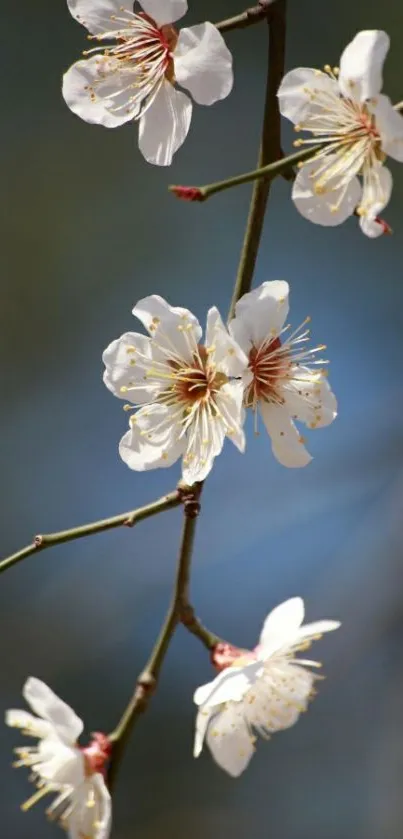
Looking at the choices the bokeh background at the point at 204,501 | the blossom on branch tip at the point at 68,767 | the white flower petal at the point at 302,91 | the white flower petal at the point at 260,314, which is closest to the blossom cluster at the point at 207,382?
the white flower petal at the point at 260,314

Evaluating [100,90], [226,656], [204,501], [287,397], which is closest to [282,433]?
[287,397]

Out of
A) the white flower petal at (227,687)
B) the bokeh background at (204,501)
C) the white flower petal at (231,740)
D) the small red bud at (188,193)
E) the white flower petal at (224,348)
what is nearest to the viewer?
the small red bud at (188,193)

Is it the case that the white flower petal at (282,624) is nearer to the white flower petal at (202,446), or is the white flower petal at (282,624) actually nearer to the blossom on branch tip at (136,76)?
the white flower petal at (202,446)

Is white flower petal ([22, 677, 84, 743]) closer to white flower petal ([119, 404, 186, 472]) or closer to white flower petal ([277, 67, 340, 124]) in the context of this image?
white flower petal ([119, 404, 186, 472])

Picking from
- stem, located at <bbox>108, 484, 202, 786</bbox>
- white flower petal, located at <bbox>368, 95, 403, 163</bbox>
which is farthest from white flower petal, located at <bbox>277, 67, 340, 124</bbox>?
stem, located at <bbox>108, 484, 202, 786</bbox>

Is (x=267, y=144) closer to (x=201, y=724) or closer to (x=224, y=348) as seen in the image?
(x=224, y=348)
